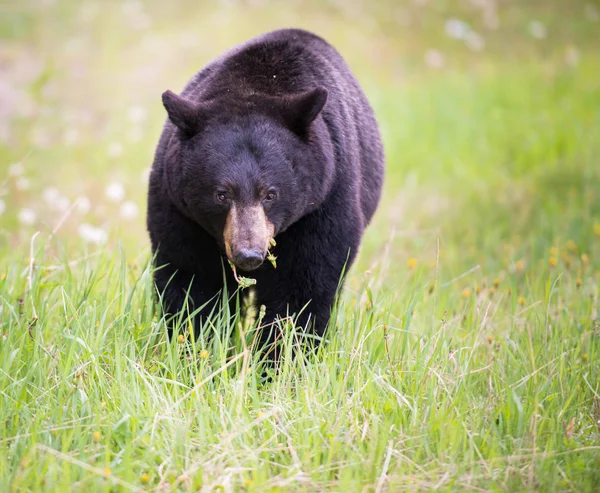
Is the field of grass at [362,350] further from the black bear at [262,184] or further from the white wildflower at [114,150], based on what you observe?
the black bear at [262,184]

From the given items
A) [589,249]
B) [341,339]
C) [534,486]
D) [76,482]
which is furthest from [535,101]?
[76,482]

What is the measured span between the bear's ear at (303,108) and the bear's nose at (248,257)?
2.36 ft

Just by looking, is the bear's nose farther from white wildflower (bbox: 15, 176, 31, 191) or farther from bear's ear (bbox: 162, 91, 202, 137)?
white wildflower (bbox: 15, 176, 31, 191)

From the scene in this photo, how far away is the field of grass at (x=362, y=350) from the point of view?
2869 mm

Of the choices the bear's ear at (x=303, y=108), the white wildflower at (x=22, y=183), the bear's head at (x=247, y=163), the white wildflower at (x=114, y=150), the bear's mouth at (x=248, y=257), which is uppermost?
the bear's ear at (x=303, y=108)

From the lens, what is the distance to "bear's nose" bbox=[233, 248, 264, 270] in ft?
10.8

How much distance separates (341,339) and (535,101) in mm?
7127

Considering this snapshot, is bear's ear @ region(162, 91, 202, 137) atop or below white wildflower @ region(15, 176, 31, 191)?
atop

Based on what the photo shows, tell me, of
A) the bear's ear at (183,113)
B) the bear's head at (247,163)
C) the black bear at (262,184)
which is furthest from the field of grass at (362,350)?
the bear's ear at (183,113)

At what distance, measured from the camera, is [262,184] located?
3.56 metres

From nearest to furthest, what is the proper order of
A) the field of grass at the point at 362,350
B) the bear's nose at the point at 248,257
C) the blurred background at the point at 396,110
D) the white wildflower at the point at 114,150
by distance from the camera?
1. the field of grass at the point at 362,350
2. the bear's nose at the point at 248,257
3. the blurred background at the point at 396,110
4. the white wildflower at the point at 114,150

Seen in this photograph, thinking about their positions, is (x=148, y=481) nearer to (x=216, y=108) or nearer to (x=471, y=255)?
(x=216, y=108)

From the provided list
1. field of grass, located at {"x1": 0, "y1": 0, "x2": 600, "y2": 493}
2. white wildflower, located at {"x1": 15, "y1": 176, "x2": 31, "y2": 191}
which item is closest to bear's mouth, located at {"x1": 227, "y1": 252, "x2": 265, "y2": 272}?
field of grass, located at {"x1": 0, "y1": 0, "x2": 600, "y2": 493}

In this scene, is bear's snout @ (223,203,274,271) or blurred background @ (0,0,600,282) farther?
blurred background @ (0,0,600,282)
